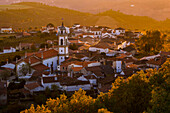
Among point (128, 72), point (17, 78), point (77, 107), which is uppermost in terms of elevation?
point (77, 107)

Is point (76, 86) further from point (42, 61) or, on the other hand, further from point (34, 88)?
point (42, 61)

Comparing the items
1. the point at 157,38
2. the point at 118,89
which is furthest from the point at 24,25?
the point at 118,89

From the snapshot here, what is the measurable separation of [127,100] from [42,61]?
24104 millimetres

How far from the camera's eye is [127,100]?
12414 millimetres

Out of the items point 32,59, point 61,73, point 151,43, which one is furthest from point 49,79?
point 151,43

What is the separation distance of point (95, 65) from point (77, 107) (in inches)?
840

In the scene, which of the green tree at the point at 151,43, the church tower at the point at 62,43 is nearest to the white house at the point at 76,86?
the church tower at the point at 62,43

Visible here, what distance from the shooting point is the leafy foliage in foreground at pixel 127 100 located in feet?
33.8

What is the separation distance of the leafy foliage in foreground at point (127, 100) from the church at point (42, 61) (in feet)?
61.3

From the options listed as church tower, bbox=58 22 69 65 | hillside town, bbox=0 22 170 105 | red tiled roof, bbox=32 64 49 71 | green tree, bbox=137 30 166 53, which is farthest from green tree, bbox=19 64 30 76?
green tree, bbox=137 30 166 53

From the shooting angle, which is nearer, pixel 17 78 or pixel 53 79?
pixel 53 79

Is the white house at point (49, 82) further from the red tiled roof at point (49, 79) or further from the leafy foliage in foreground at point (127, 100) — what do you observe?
the leafy foliage in foreground at point (127, 100)

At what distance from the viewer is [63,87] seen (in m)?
24.4

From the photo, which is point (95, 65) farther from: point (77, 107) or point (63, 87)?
point (77, 107)
